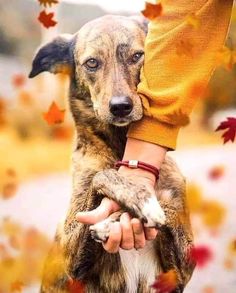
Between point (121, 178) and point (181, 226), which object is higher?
point (121, 178)

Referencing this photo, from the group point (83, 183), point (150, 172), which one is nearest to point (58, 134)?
point (83, 183)

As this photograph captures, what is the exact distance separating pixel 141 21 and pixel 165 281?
1.74ft

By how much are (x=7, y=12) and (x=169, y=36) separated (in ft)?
1.22

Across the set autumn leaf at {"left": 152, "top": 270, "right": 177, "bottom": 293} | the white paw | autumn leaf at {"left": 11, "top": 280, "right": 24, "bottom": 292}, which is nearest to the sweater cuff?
the white paw

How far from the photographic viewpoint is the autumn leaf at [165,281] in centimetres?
151

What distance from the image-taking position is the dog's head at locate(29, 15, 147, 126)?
1.38 metres

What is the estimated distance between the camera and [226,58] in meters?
1.42

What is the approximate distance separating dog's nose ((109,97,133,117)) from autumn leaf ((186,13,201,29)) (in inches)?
7.1

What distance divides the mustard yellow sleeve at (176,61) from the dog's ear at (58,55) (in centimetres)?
18

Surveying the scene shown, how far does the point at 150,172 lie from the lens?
4.30 ft

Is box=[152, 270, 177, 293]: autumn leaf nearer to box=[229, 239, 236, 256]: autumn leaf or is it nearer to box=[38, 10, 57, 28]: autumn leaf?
box=[229, 239, 236, 256]: autumn leaf

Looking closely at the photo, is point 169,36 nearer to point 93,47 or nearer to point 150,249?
point 93,47

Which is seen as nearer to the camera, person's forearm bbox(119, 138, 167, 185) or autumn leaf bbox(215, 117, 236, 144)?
person's forearm bbox(119, 138, 167, 185)

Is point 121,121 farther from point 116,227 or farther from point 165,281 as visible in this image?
point 165,281
